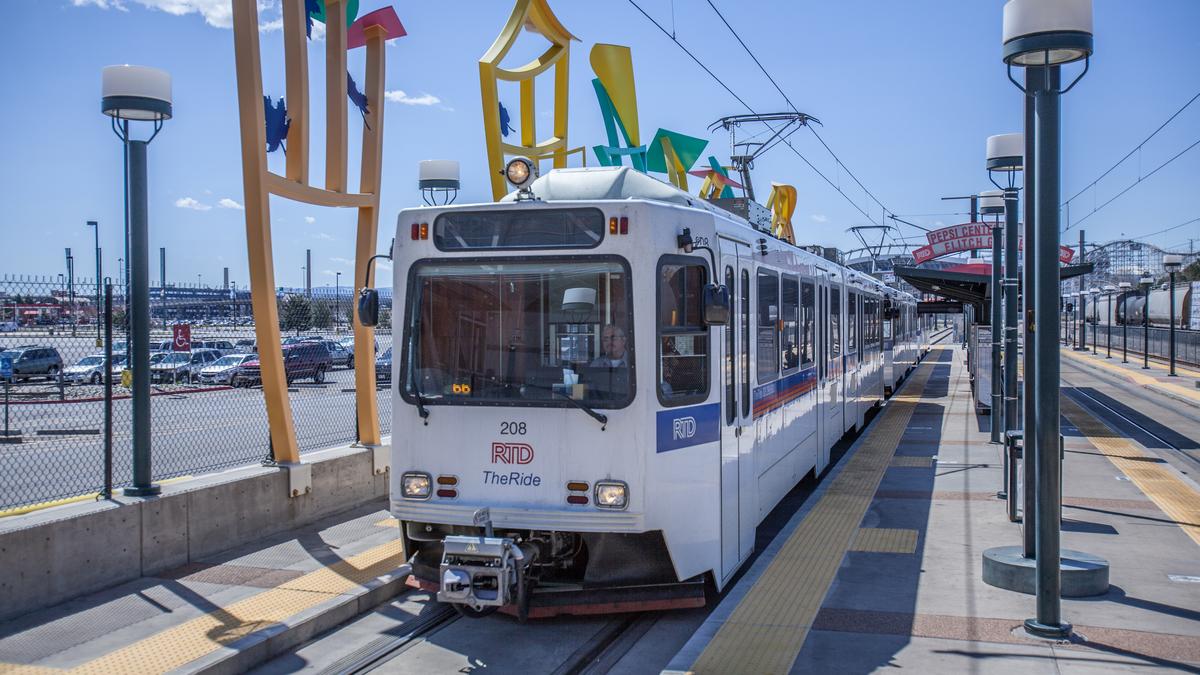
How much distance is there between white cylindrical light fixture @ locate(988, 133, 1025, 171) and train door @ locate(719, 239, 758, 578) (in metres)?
4.60

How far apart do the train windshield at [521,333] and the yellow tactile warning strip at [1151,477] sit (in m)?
5.99

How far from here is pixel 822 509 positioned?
1034 centimetres

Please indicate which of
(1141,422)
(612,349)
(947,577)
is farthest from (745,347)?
(1141,422)

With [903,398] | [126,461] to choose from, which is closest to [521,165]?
[126,461]

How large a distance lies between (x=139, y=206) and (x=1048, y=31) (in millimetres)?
6862

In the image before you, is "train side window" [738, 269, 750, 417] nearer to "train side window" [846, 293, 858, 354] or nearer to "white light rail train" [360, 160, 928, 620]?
"white light rail train" [360, 160, 928, 620]

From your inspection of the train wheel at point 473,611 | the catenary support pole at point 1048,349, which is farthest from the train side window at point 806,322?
the train wheel at point 473,611

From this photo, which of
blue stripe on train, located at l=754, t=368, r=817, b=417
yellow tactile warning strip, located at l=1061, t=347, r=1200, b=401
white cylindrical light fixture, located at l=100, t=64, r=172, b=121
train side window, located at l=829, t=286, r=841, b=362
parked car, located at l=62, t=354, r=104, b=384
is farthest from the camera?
yellow tactile warning strip, located at l=1061, t=347, r=1200, b=401

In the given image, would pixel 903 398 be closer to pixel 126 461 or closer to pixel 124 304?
pixel 126 461

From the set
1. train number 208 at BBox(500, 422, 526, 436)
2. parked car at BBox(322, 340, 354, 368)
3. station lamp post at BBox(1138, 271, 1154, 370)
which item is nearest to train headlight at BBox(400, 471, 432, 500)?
train number 208 at BBox(500, 422, 526, 436)

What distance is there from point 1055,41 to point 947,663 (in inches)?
151

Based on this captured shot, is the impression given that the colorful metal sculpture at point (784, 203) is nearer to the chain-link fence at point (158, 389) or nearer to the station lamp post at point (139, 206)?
the chain-link fence at point (158, 389)

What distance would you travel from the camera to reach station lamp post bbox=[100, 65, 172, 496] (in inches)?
305

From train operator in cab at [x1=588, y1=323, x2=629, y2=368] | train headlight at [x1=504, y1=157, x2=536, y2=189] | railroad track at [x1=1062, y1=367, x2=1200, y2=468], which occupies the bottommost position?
railroad track at [x1=1062, y1=367, x2=1200, y2=468]
